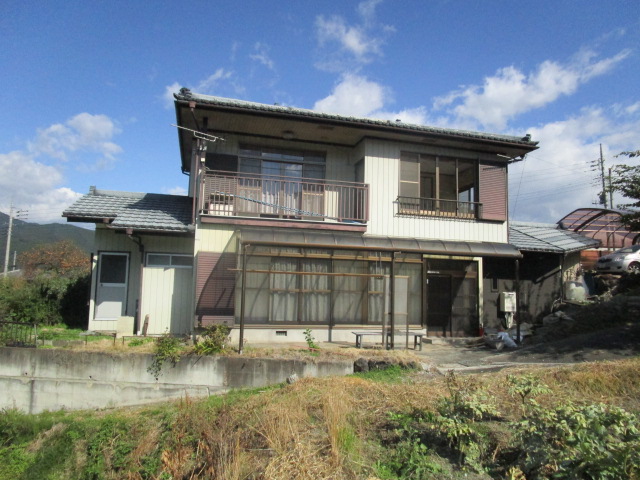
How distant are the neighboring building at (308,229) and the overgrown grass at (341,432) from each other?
3.92m

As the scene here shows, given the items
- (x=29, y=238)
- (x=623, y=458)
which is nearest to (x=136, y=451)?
(x=623, y=458)

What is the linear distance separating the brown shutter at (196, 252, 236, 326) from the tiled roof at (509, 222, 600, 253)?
9407mm

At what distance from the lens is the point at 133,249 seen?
42.7 feet

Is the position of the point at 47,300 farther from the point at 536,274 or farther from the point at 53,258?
the point at 53,258

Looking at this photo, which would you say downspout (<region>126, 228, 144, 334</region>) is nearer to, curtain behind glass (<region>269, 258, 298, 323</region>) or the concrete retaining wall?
the concrete retaining wall

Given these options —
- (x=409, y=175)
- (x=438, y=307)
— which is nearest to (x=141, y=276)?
(x=409, y=175)

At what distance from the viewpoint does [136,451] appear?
6.46 metres

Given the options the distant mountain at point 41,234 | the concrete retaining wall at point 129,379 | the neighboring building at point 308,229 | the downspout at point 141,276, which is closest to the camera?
the concrete retaining wall at point 129,379

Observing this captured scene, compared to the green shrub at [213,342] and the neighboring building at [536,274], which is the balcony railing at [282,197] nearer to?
the green shrub at [213,342]

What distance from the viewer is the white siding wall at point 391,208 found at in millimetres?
13352

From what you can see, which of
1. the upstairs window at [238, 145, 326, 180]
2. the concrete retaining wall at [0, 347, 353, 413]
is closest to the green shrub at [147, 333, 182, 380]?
the concrete retaining wall at [0, 347, 353, 413]

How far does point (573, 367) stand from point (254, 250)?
7746 millimetres

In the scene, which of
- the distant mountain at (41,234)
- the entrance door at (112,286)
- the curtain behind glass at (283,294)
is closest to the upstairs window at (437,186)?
the curtain behind glass at (283,294)

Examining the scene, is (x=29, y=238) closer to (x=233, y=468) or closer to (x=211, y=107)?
(x=211, y=107)
